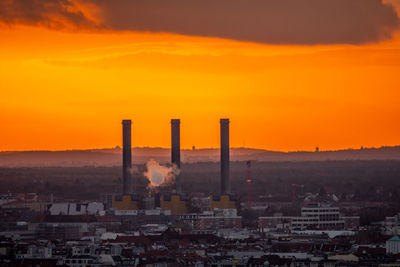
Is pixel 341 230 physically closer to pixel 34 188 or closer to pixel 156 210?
pixel 156 210

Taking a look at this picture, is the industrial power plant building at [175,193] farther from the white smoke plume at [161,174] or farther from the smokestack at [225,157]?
the white smoke plume at [161,174]

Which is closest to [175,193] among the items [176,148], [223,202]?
[223,202]

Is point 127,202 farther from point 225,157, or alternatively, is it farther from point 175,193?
point 225,157

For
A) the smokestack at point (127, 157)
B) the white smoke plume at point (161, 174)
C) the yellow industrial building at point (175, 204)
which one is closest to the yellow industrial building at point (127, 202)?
the yellow industrial building at point (175, 204)

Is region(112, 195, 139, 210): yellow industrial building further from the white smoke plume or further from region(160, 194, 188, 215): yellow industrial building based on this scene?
the white smoke plume

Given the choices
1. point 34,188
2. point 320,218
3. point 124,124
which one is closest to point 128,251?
point 320,218

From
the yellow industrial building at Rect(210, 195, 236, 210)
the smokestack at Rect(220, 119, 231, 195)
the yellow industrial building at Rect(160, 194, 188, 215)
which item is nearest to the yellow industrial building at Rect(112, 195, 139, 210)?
the yellow industrial building at Rect(160, 194, 188, 215)

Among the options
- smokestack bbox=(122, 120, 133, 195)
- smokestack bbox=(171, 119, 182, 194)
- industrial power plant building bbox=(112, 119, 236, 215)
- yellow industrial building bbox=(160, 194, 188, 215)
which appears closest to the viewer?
yellow industrial building bbox=(160, 194, 188, 215)
